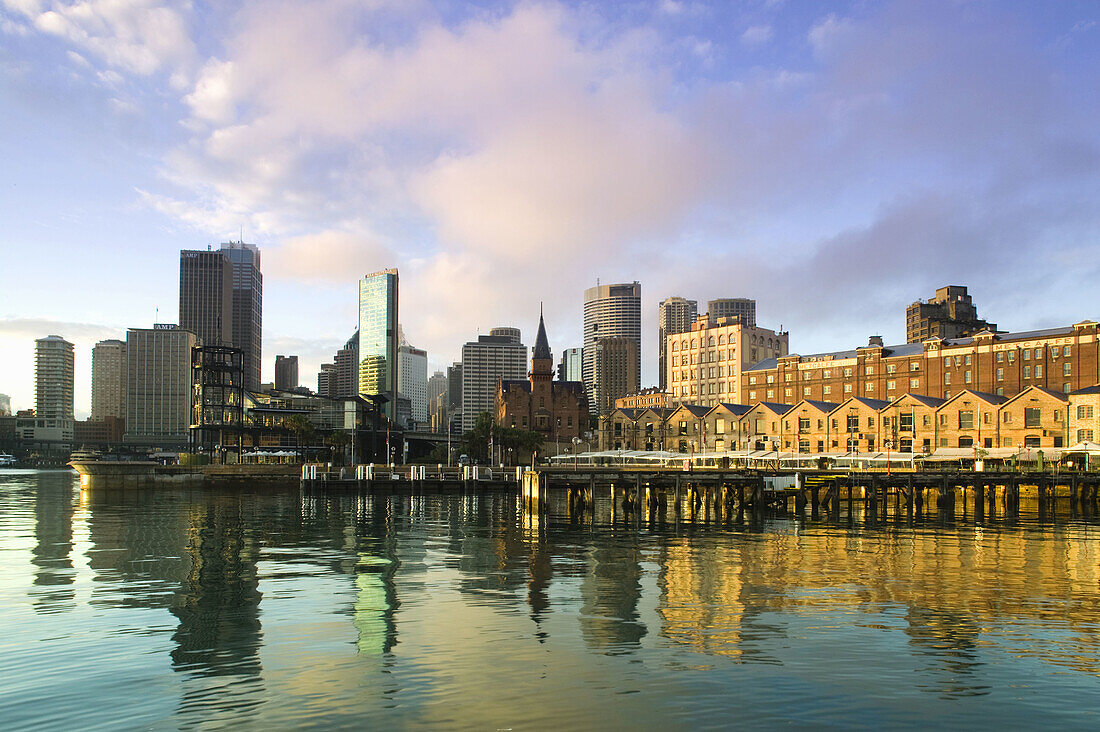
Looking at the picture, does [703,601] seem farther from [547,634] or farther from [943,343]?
[943,343]

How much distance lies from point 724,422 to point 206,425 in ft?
298

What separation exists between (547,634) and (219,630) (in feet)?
33.3

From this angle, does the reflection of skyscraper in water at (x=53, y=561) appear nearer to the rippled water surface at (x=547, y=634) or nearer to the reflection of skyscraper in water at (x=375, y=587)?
the rippled water surface at (x=547, y=634)

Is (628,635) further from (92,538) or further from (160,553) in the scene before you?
(92,538)

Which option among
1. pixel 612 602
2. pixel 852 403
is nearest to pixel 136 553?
pixel 612 602

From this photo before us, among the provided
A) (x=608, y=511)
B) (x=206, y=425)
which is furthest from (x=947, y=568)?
(x=206, y=425)

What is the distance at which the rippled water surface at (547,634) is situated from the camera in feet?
61.9

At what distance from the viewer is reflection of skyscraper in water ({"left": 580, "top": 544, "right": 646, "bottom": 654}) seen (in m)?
25.1

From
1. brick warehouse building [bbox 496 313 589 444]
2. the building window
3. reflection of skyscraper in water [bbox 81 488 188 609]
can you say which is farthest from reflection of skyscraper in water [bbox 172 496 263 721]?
brick warehouse building [bbox 496 313 589 444]

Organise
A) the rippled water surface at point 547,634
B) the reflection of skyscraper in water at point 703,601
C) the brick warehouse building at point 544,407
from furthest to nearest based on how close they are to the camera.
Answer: the brick warehouse building at point 544,407 < the reflection of skyscraper in water at point 703,601 < the rippled water surface at point 547,634

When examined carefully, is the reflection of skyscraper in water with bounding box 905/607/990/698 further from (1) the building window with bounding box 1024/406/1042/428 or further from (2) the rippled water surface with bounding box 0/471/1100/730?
(1) the building window with bounding box 1024/406/1042/428

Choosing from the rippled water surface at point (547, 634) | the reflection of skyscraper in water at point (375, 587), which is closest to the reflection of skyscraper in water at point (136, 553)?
the rippled water surface at point (547, 634)

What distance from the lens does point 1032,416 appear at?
371ft

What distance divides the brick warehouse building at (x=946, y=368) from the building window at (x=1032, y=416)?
1680 cm
